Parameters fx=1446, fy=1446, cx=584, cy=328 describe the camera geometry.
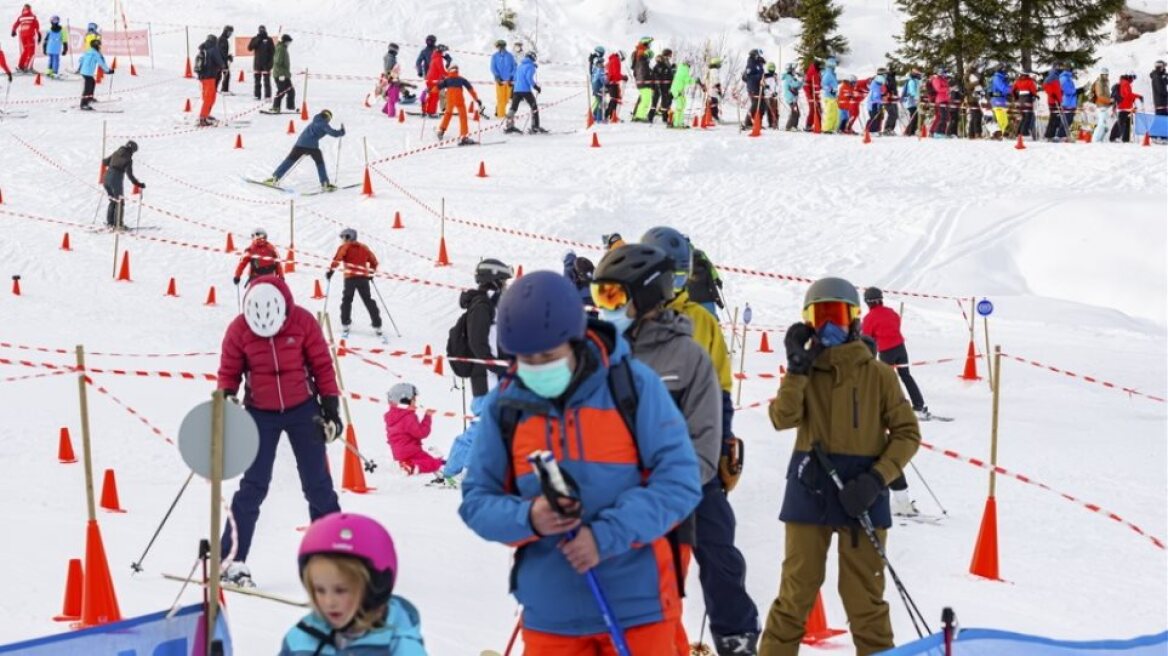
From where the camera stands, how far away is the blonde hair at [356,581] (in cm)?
365

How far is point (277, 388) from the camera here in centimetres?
777

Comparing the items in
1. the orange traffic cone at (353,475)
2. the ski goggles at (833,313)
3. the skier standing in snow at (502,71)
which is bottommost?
the orange traffic cone at (353,475)

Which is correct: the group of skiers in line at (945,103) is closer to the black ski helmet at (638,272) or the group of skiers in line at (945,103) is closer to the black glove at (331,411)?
the black glove at (331,411)

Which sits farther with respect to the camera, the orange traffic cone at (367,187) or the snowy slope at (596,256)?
the orange traffic cone at (367,187)

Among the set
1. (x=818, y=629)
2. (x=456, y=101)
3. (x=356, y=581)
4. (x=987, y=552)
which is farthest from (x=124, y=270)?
(x=356, y=581)

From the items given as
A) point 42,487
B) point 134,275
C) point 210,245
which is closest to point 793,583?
point 42,487

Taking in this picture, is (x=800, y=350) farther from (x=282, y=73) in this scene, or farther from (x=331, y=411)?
(x=282, y=73)

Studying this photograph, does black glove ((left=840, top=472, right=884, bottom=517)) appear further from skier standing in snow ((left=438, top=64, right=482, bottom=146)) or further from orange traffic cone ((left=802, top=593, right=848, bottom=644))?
skier standing in snow ((left=438, top=64, right=482, bottom=146))

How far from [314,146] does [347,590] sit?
19363mm

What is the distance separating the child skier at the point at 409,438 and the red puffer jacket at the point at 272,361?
3.13 meters

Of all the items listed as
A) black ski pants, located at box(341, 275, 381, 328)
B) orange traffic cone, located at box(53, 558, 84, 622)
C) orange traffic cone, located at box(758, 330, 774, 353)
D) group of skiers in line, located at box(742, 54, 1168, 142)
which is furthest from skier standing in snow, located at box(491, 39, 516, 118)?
orange traffic cone, located at box(53, 558, 84, 622)

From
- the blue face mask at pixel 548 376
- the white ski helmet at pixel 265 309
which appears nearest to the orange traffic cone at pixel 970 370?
the white ski helmet at pixel 265 309

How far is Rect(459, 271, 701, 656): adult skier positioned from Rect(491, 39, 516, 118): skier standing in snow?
77.0 ft

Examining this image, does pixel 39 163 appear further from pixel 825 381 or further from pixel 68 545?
pixel 825 381
